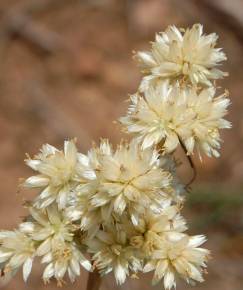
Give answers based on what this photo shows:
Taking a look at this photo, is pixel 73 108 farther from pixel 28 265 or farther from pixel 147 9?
pixel 28 265

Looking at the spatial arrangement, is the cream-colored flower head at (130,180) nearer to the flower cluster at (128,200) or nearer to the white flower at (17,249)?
the flower cluster at (128,200)

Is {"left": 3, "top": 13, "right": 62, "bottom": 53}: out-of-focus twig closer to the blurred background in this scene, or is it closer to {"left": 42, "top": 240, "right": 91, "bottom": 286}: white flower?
the blurred background

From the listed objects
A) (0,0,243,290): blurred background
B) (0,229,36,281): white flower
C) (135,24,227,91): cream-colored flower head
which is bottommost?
(0,229,36,281): white flower

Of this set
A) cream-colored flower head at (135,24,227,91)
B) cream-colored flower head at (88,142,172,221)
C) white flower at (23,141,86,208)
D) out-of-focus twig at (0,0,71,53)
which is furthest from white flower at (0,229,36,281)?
out-of-focus twig at (0,0,71,53)

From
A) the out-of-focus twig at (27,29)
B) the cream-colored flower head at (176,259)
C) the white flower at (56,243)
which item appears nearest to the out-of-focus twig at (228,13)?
the out-of-focus twig at (27,29)

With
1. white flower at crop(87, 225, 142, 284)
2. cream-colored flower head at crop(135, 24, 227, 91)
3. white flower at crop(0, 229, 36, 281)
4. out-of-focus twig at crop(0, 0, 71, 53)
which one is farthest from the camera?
out-of-focus twig at crop(0, 0, 71, 53)

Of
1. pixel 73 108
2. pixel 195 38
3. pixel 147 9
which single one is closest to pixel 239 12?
pixel 147 9

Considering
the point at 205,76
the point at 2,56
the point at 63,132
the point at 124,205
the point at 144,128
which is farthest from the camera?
the point at 2,56
